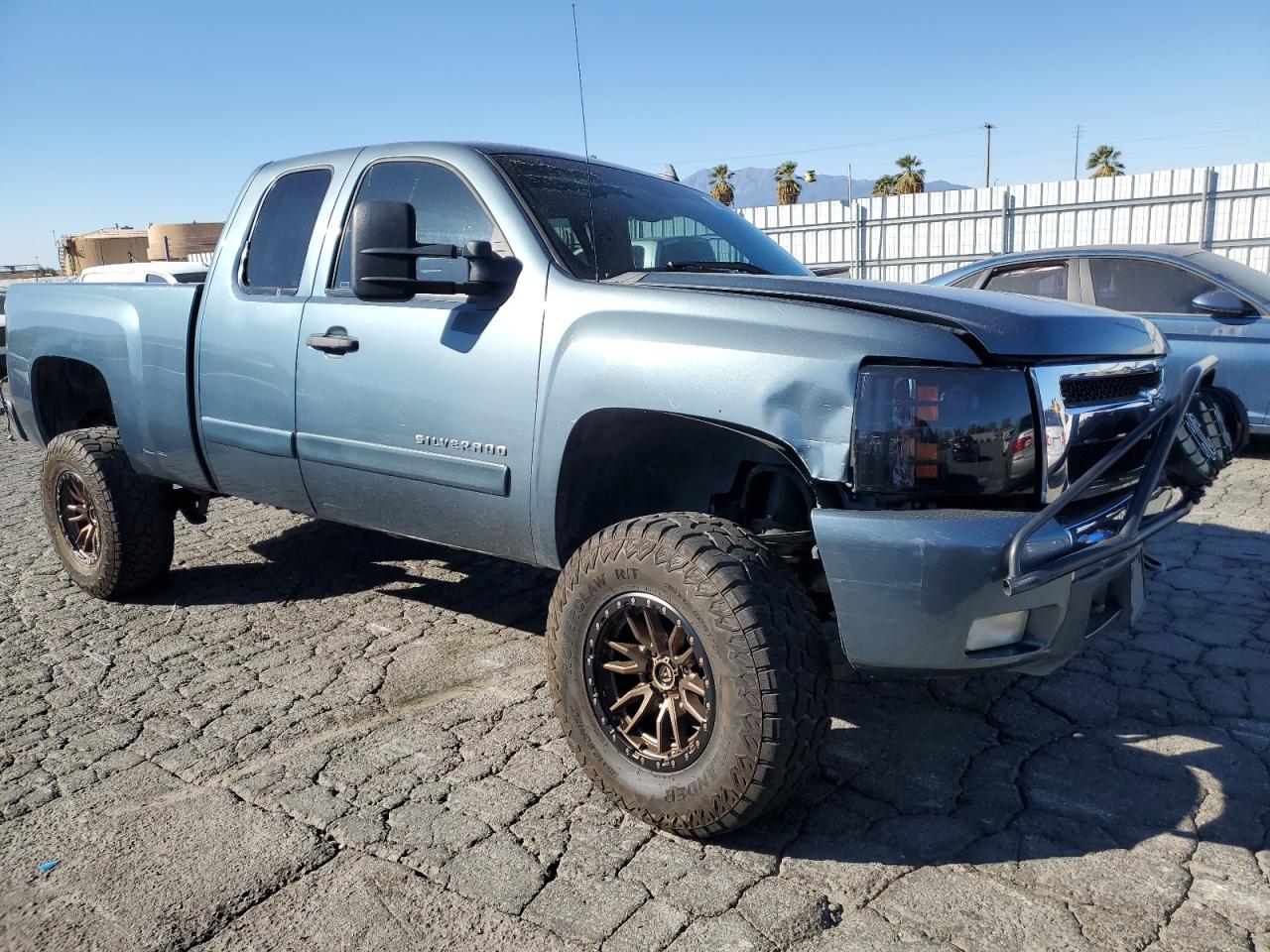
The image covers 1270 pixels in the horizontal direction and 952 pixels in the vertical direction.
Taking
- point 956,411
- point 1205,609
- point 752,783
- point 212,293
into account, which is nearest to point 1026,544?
point 956,411

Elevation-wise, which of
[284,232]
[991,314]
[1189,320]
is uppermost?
[284,232]

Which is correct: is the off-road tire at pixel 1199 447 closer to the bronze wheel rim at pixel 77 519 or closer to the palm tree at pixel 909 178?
the bronze wheel rim at pixel 77 519

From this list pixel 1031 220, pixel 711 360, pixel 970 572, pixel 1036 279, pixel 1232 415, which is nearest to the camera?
pixel 970 572

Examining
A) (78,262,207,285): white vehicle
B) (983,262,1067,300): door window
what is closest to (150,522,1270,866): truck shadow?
(983,262,1067,300): door window

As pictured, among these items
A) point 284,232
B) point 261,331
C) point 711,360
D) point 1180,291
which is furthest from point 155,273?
point 711,360

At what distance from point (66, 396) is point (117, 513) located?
116cm

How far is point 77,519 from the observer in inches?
190

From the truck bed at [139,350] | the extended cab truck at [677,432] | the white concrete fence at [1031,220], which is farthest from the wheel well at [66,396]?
the white concrete fence at [1031,220]

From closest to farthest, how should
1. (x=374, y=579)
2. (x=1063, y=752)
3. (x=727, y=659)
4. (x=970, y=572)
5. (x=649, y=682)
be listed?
(x=970, y=572) < (x=727, y=659) < (x=649, y=682) < (x=1063, y=752) < (x=374, y=579)

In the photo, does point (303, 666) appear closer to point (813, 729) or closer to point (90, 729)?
point (90, 729)

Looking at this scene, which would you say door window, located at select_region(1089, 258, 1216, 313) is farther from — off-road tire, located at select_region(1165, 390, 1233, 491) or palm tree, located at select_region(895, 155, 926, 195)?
palm tree, located at select_region(895, 155, 926, 195)

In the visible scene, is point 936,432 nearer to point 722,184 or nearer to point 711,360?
point 711,360

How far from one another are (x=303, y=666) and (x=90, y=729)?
0.77 metres

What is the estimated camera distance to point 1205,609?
164 inches
